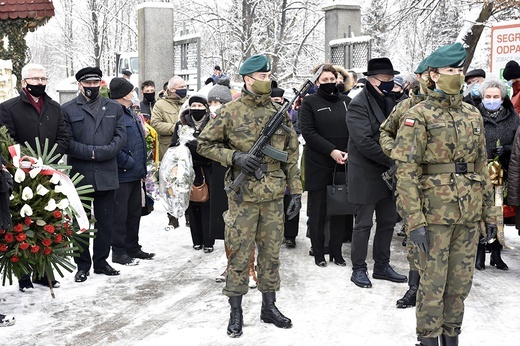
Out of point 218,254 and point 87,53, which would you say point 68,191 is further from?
point 87,53

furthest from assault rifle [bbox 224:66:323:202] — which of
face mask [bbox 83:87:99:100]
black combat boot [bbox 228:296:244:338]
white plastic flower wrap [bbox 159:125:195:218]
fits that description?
white plastic flower wrap [bbox 159:125:195:218]

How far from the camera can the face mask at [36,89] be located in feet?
19.6

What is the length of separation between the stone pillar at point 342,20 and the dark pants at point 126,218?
693cm

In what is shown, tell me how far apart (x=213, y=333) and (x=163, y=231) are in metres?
3.88

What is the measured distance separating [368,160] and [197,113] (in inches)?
80.6

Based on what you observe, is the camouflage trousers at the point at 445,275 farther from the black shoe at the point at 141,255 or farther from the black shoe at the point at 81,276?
the black shoe at the point at 141,255

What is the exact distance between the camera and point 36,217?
208 inches

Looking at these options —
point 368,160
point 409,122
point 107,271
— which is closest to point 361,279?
point 368,160

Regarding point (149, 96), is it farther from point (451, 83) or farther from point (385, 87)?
point (451, 83)

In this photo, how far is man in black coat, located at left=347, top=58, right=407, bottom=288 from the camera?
6027 millimetres

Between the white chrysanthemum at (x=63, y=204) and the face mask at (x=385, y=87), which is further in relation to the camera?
the face mask at (x=385, y=87)

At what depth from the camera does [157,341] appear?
4859 mm

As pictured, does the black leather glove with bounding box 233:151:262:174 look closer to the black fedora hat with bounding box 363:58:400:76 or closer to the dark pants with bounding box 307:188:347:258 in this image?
the black fedora hat with bounding box 363:58:400:76

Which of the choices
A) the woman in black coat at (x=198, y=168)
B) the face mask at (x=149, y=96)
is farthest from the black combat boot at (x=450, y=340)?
the face mask at (x=149, y=96)
